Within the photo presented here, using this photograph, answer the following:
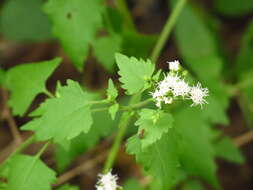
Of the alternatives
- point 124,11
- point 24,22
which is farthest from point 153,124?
point 24,22

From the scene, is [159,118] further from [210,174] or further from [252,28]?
[252,28]

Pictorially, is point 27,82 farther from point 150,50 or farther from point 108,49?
point 150,50

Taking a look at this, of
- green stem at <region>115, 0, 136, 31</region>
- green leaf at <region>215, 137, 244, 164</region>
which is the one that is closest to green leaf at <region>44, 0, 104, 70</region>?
green stem at <region>115, 0, 136, 31</region>

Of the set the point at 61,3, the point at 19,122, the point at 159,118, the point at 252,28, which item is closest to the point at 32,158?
the point at 159,118

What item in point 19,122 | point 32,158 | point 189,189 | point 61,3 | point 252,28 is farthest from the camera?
point 19,122

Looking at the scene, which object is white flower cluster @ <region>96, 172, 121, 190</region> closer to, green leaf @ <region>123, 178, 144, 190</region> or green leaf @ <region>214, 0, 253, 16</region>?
green leaf @ <region>123, 178, 144, 190</region>
